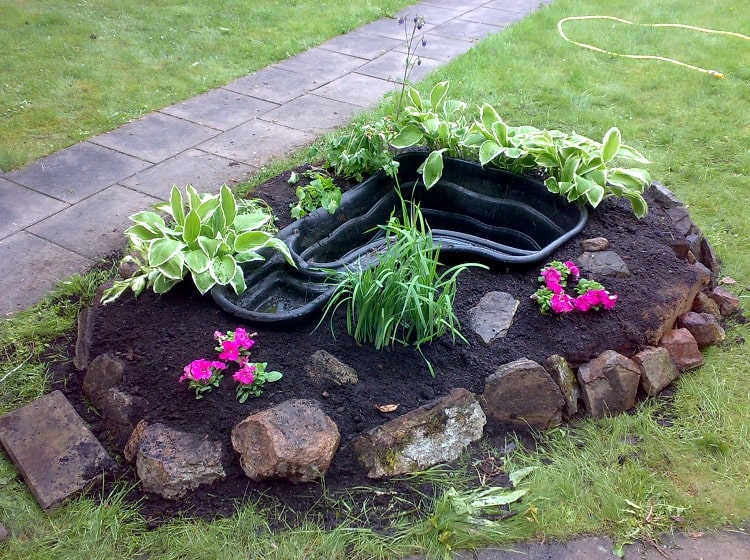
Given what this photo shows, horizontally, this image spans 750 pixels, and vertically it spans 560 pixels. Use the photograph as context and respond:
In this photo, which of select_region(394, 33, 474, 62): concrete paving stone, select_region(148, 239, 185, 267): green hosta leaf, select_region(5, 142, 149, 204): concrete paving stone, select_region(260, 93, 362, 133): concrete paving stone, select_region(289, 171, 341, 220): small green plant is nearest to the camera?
select_region(148, 239, 185, 267): green hosta leaf

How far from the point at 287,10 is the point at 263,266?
5392 mm

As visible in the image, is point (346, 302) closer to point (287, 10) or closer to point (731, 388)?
point (731, 388)

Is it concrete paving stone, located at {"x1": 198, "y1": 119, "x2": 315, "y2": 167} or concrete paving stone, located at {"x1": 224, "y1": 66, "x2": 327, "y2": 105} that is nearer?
concrete paving stone, located at {"x1": 198, "y1": 119, "x2": 315, "y2": 167}

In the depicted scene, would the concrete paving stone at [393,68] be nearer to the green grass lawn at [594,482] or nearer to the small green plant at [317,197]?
the green grass lawn at [594,482]

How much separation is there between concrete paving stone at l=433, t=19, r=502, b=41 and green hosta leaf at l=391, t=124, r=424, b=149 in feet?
12.4

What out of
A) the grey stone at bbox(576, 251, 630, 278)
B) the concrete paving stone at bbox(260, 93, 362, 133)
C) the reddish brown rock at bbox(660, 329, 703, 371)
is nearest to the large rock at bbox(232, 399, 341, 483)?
the grey stone at bbox(576, 251, 630, 278)

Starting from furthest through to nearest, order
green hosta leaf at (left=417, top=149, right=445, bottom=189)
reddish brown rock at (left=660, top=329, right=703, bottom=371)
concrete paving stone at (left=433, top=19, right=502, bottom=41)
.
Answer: concrete paving stone at (left=433, top=19, right=502, bottom=41) < green hosta leaf at (left=417, top=149, right=445, bottom=189) < reddish brown rock at (left=660, top=329, right=703, bottom=371)

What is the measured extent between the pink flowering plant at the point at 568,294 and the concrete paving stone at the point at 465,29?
465 centimetres

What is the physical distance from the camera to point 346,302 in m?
2.94

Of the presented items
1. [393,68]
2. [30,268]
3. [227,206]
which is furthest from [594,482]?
[393,68]

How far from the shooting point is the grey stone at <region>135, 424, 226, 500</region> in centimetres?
235

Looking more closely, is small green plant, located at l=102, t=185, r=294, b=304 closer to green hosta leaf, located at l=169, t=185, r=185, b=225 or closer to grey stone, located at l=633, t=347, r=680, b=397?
green hosta leaf, located at l=169, t=185, r=185, b=225

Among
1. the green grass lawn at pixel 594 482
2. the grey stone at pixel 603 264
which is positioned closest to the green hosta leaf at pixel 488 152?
the grey stone at pixel 603 264

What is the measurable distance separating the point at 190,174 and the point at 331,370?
7.63 feet
